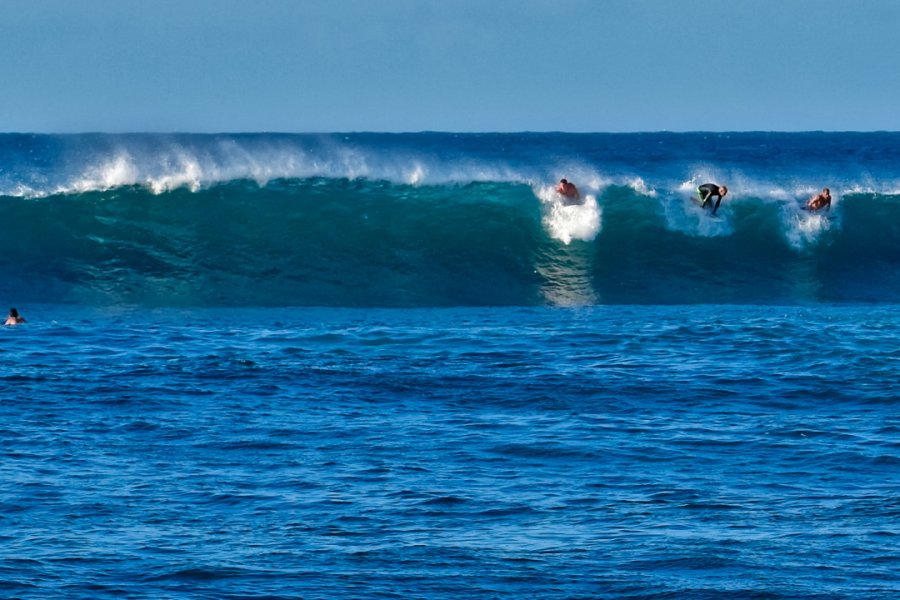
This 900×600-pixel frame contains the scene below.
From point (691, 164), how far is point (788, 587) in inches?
2938

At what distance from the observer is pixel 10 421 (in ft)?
46.3

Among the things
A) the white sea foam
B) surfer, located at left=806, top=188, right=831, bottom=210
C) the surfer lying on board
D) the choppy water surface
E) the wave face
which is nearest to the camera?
the choppy water surface

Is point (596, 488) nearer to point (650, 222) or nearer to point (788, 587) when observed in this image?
point (788, 587)

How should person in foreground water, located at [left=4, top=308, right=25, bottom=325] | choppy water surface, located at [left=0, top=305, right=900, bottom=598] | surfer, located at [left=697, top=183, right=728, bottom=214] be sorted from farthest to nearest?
surfer, located at [left=697, top=183, right=728, bottom=214] → person in foreground water, located at [left=4, top=308, right=25, bottom=325] → choppy water surface, located at [left=0, top=305, right=900, bottom=598]

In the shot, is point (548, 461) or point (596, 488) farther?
point (548, 461)

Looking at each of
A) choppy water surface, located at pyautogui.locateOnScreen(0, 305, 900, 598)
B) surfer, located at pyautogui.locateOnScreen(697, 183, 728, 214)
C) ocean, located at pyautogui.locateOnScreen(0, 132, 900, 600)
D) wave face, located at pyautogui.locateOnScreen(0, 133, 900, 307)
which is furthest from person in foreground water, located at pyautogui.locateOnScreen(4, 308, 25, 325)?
surfer, located at pyautogui.locateOnScreen(697, 183, 728, 214)

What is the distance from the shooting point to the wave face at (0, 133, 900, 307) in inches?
999

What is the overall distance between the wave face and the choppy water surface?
5.15 meters

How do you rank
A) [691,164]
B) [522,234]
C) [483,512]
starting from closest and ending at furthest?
[483,512] < [522,234] < [691,164]

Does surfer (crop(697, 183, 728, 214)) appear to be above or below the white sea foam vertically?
above

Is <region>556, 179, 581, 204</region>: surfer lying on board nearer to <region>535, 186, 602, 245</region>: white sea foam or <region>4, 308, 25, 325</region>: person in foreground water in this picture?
<region>535, 186, 602, 245</region>: white sea foam

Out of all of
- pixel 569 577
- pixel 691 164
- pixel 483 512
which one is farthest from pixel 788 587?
pixel 691 164

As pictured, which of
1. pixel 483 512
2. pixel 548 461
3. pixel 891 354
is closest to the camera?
pixel 483 512

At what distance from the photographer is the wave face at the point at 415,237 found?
83.3 ft
